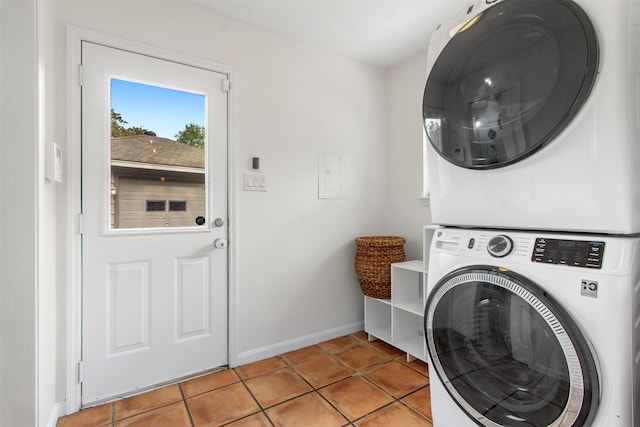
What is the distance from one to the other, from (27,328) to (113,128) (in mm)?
1086

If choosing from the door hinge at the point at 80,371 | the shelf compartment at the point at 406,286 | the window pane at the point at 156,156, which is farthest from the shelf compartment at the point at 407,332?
the door hinge at the point at 80,371

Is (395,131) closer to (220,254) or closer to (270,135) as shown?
(270,135)

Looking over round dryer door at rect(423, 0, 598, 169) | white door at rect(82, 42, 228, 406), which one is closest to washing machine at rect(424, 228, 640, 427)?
round dryer door at rect(423, 0, 598, 169)

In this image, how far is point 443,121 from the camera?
4.00ft

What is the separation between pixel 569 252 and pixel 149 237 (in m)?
1.96

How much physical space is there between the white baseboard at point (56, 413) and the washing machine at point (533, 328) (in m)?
1.75

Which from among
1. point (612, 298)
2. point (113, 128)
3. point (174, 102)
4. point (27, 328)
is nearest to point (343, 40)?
point (174, 102)

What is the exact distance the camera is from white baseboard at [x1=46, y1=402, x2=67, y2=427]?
4.80ft

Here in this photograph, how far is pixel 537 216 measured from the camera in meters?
0.99

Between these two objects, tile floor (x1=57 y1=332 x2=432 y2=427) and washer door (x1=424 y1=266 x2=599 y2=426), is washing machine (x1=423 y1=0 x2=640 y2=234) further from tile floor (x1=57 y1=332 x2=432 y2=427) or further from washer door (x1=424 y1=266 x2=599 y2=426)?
tile floor (x1=57 y1=332 x2=432 y2=427)

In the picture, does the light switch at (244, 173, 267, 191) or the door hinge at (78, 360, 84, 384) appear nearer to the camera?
the door hinge at (78, 360, 84, 384)

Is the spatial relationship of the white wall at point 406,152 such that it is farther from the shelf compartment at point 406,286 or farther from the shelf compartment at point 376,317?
the shelf compartment at point 376,317

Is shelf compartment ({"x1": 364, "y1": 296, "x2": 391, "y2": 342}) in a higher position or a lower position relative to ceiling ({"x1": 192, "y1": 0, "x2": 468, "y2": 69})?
lower

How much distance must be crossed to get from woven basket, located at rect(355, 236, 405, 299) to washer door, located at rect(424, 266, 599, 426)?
1057 millimetres
